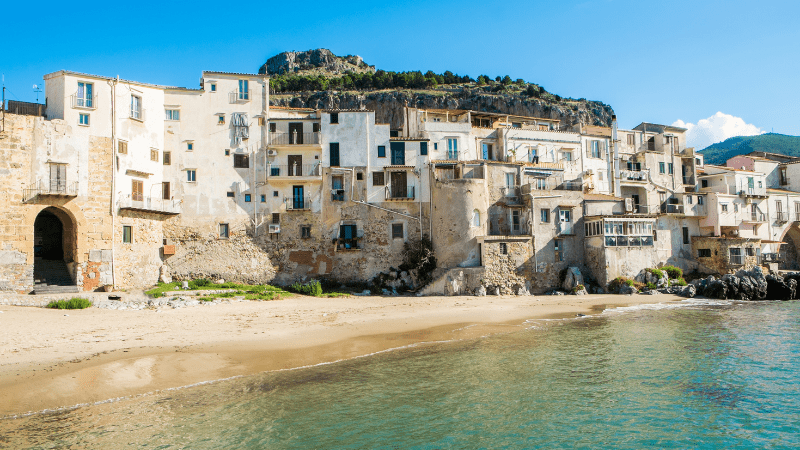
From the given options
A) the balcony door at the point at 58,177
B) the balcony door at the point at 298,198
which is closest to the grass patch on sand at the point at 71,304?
the balcony door at the point at 58,177

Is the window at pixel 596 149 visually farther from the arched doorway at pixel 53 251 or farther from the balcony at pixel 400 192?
the arched doorway at pixel 53 251

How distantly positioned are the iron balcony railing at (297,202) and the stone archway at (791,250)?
48.3 m

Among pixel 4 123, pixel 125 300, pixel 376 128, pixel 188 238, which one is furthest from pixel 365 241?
pixel 4 123

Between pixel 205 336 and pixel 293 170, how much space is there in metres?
19.9

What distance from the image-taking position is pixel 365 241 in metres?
38.5

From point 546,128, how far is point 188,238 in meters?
34.8

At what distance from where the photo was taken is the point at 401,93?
3132 inches

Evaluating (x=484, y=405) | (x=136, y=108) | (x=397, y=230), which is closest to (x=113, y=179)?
(x=136, y=108)

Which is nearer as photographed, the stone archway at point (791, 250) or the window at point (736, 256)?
the window at point (736, 256)

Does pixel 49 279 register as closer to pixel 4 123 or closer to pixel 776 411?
pixel 4 123

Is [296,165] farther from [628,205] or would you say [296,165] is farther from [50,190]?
[628,205]

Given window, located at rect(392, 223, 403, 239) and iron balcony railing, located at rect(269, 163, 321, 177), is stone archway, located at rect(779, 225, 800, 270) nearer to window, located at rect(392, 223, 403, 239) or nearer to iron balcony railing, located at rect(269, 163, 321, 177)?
window, located at rect(392, 223, 403, 239)

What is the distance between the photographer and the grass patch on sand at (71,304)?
26.2 meters

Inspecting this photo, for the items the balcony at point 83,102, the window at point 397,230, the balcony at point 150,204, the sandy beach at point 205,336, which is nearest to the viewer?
the sandy beach at point 205,336
